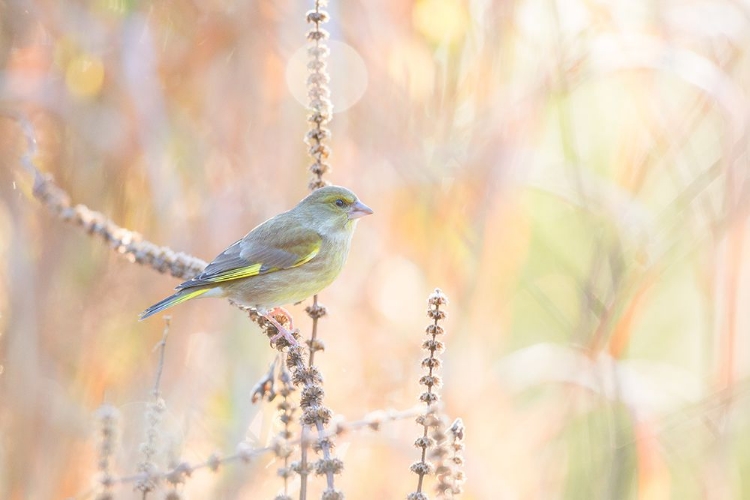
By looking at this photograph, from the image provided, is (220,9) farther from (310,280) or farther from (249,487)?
(249,487)

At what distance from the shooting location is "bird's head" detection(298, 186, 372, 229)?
2.82 meters

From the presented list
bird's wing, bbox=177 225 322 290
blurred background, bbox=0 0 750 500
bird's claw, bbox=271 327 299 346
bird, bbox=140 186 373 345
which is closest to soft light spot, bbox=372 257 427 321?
blurred background, bbox=0 0 750 500

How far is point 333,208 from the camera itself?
2926 mm

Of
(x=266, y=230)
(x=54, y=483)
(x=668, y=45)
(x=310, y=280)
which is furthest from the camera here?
(x=266, y=230)

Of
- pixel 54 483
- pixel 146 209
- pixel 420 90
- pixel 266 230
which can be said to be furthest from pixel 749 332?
pixel 54 483

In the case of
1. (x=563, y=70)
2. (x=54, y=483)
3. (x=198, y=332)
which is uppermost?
(x=563, y=70)

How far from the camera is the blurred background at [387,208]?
7.68ft

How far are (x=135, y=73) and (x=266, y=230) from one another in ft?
2.35

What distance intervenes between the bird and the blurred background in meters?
0.08

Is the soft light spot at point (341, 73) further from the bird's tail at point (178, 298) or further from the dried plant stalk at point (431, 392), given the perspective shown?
the dried plant stalk at point (431, 392)

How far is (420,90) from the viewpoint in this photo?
2.62 m

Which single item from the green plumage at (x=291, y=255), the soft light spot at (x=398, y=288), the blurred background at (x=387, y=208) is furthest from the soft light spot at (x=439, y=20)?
the soft light spot at (x=398, y=288)

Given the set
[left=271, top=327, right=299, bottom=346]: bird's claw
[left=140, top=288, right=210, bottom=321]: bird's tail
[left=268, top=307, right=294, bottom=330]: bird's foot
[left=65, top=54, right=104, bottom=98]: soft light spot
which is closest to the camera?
[left=271, top=327, right=299, bottom=346]: bird's claw

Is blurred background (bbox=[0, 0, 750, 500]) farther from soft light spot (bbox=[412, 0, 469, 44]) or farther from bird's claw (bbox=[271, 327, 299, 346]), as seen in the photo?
bird's claw (bbox=[271, 327, 299, 346])
